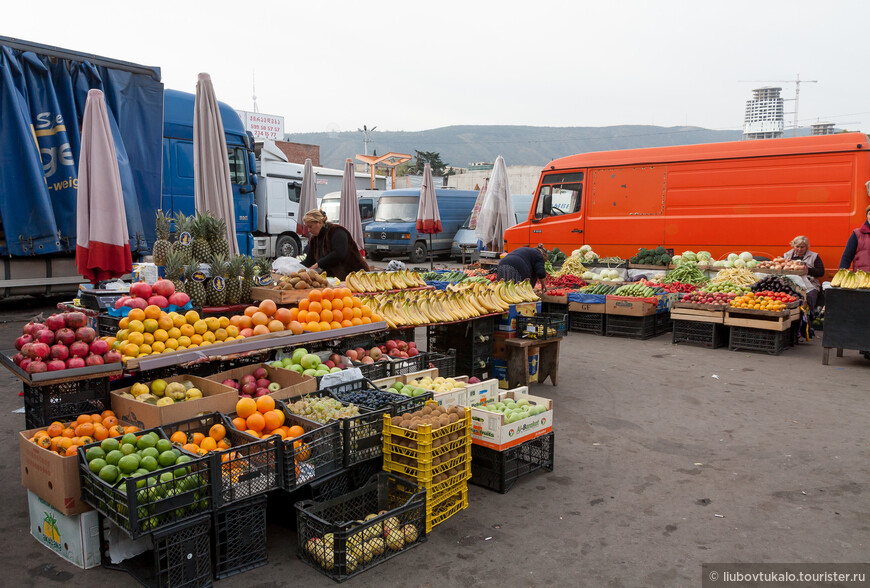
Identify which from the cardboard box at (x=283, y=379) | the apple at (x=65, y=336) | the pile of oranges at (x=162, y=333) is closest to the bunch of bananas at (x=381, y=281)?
the cardboard box at (x=283, y=379)

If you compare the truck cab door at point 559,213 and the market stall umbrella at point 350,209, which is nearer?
the market stall umbrella at point 350,209

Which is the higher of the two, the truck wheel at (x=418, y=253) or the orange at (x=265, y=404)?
the truck wheel at (x=418, y=253)

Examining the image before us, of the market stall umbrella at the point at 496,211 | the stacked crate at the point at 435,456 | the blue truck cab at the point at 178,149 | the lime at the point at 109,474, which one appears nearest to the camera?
the lime at the point at 109,474

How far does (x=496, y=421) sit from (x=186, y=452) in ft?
6.95

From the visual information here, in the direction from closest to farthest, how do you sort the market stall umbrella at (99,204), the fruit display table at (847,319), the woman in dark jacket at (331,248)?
the market stall umbrella at (99,204) → the woman in dark jacket at (331,248) → the fruit display table at (847,319)

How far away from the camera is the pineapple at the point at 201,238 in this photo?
5871 mm

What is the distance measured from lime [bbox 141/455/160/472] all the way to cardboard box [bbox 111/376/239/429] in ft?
1.74

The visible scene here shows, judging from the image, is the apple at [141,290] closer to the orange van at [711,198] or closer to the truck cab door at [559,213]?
the orange van at [711,198]

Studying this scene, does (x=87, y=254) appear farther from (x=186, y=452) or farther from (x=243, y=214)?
(x=243, y=214)

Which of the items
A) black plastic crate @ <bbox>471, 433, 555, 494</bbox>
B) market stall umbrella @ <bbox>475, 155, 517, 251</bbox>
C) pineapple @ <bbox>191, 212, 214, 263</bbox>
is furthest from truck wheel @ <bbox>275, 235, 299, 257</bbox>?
black plastic crate @ <bbox>471, 433, 555, 494</bbox>

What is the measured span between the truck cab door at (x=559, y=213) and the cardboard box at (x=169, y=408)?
11.4 metres

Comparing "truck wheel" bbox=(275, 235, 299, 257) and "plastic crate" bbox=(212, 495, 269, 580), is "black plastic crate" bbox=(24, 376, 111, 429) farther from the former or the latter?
"truck wheel" bbox=(275, 235, 299, 257)

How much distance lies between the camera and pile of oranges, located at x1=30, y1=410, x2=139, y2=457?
11.7 ft

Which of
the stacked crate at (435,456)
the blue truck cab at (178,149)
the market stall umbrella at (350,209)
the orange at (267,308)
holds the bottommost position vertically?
the stacked crate at (435,456)
